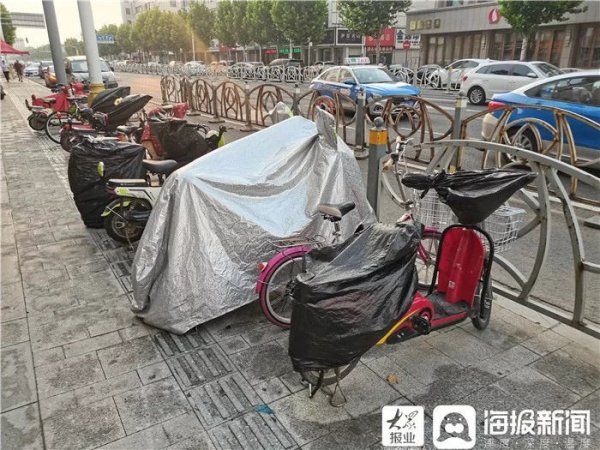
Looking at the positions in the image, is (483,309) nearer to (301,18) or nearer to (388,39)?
(301,18)

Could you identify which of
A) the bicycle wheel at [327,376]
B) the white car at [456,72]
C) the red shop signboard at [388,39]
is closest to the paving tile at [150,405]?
the bicycle wheel at [327,376]

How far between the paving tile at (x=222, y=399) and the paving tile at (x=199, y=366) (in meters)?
0.07

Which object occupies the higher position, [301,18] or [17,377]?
[301,18]

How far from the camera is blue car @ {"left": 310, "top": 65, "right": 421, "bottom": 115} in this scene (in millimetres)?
12117

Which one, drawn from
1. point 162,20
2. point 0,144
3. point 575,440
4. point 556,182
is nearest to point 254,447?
point 575,440

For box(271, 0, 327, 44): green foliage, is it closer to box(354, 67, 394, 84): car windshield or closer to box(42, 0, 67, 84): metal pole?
box(42, 0, 67, 84): metal pole

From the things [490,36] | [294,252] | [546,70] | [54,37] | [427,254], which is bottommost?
[427,254]

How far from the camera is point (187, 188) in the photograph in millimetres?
3408

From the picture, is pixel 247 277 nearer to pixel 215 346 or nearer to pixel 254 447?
pixel 215 346

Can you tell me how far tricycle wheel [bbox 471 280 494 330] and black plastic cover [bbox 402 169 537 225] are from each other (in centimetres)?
56

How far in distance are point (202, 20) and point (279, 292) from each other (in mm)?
69329

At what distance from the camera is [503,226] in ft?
10.4

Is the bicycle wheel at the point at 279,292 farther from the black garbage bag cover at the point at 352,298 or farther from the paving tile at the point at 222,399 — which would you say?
the black garbage bag cover at the point at 352,298

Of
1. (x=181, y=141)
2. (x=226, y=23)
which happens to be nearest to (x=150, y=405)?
(x=181, y=141)
